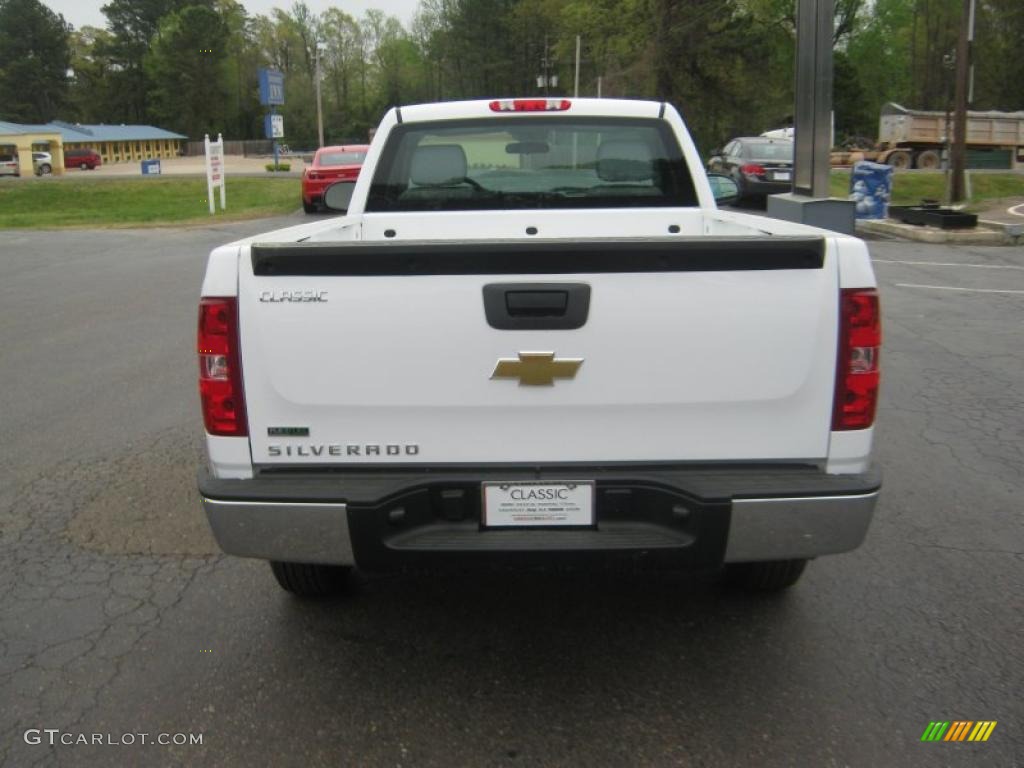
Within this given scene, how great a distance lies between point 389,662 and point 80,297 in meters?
10.1

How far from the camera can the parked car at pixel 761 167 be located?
22250mm

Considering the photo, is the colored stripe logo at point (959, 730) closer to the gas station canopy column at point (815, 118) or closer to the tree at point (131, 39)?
the gas station canopy column at point (815, 118)

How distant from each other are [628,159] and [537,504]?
272cm

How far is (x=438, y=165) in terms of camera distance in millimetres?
5004

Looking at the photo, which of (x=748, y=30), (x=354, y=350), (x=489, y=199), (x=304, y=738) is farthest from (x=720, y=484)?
(x=748, y=30)

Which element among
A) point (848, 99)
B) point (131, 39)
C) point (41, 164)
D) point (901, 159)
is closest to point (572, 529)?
point (901, 159)

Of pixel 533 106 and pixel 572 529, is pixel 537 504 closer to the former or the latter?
pixel 572 529

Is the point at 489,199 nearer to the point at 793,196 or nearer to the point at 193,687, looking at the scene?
A: the point at 193,687

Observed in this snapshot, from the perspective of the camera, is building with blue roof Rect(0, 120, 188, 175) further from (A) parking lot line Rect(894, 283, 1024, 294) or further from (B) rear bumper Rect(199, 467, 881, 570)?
(B) rear bumper Rect(199, 467, 881, 570)

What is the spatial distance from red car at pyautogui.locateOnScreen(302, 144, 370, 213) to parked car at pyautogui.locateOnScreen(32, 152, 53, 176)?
52129 mm

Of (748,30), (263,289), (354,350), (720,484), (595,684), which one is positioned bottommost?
(595,684)

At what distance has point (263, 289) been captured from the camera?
2.80 m

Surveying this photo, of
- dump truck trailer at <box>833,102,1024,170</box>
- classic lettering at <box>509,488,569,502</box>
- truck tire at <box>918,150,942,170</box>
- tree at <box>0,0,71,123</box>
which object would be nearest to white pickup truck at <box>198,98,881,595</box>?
classic lettering at <box>509,488,569,502</box>

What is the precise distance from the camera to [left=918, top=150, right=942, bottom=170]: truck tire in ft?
129
